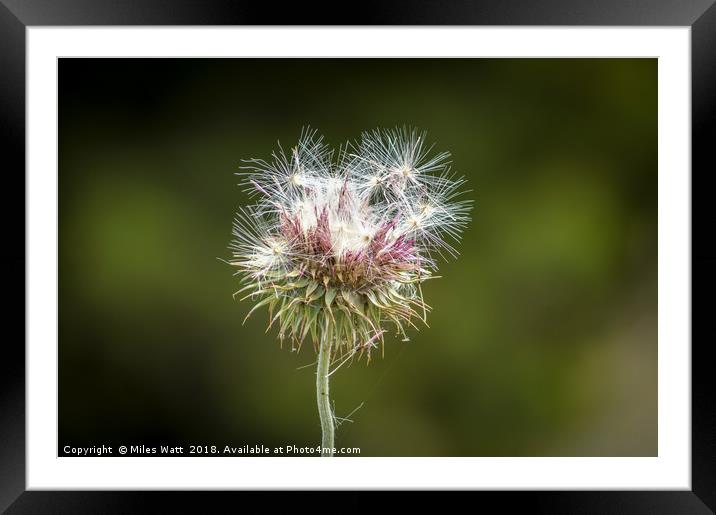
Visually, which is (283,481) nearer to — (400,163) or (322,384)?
(322,384)

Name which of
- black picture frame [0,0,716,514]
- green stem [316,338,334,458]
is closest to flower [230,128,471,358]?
green stem [316,338,334,458]

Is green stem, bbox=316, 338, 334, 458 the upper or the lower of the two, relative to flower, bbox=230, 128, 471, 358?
lower

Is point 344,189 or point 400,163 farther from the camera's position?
point 400,163

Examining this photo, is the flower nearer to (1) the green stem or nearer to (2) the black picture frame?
(1) the green stem
